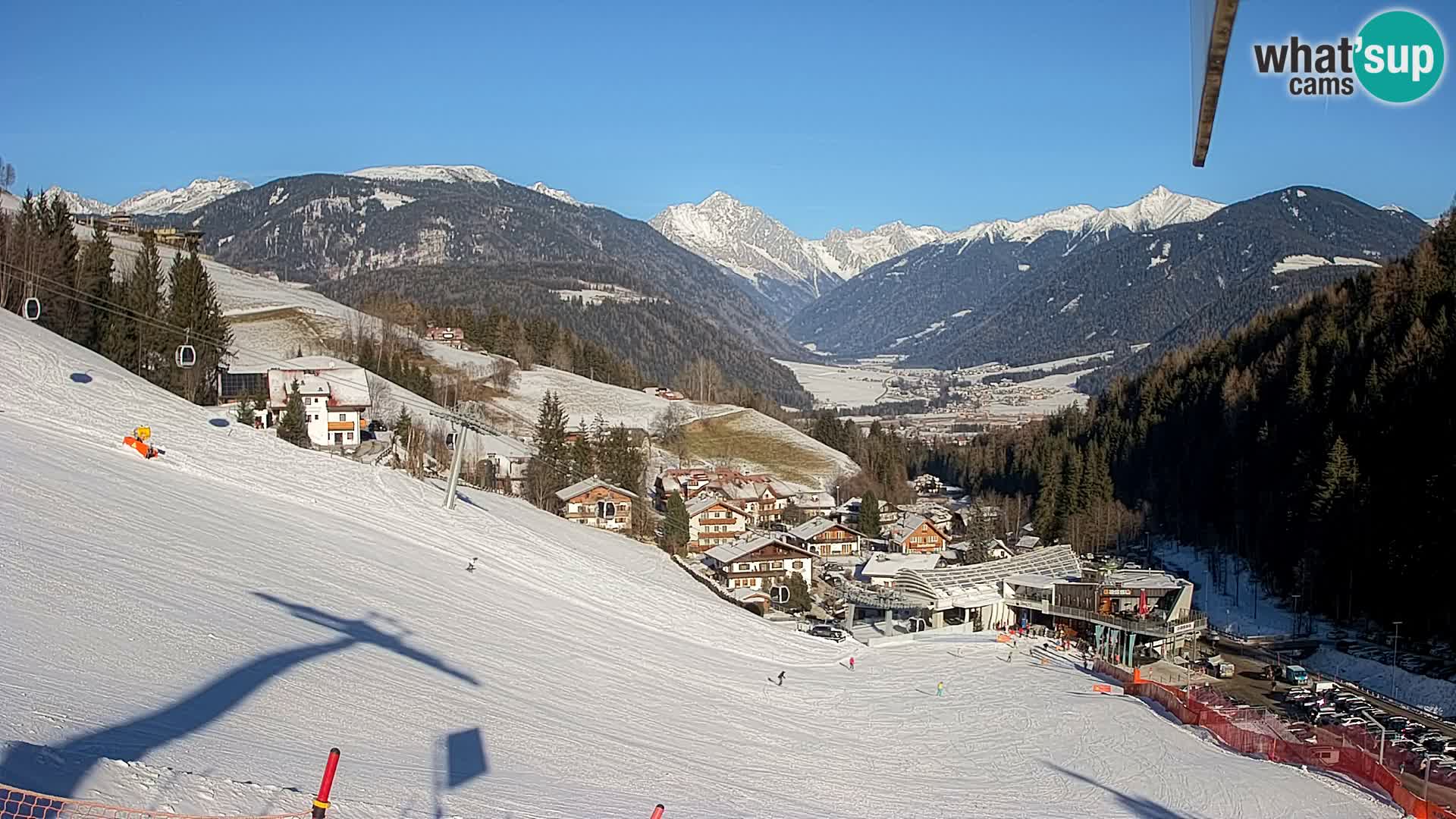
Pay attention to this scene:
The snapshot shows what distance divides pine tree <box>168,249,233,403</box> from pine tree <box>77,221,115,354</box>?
2.82 metres

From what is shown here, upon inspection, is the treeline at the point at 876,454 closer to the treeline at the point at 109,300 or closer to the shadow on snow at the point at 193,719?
the treeline at the point at 109,300

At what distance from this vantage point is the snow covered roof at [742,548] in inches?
2013

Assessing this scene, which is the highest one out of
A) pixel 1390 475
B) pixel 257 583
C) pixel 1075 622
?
pixel 1390 475

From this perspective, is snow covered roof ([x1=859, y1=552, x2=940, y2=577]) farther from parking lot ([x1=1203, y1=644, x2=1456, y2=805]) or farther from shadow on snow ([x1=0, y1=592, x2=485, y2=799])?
shadow on snow ([x1=0, y1=592, x2=485, y2=799])

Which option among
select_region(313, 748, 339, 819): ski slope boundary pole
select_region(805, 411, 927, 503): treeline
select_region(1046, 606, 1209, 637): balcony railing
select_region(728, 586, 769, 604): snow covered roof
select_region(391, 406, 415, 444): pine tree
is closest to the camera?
select_region(313, 748, 339, 819): ski slope boundary pole

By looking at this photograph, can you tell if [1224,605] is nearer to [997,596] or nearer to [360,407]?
[997,596]

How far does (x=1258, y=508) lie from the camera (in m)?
59.8

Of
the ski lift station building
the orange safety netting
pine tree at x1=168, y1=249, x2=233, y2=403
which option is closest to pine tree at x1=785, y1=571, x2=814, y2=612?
the ski lift station building

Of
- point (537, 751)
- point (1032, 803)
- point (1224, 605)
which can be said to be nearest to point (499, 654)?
point (537, 751)

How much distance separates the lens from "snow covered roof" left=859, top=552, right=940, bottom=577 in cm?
5012

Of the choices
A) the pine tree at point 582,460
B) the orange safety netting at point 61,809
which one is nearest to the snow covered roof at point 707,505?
the pine tree at point 582,460

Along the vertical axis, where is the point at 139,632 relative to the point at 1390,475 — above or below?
below

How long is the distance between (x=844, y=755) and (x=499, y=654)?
6.16 meters

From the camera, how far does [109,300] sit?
1853 inches
